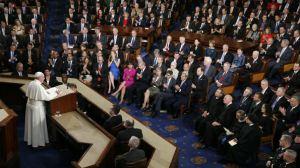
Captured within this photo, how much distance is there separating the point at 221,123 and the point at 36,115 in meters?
3.38

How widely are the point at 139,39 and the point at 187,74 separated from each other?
2.70 meters

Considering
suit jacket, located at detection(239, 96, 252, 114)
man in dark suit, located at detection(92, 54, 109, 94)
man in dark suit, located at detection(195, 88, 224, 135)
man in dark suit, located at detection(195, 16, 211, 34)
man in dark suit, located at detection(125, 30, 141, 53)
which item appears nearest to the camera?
man in dark suit, located at detection(195, 88, 224, 135)

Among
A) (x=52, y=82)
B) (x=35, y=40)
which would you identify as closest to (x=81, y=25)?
(x=35, y=40)

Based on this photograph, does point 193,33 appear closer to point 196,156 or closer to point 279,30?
point 279,30

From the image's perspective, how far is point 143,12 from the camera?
12578 mm

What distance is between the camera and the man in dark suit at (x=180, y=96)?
8.19m

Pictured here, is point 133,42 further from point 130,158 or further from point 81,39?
point 130,158

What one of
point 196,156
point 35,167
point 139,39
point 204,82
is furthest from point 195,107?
point 35,167

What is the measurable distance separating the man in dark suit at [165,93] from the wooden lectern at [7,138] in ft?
11.2

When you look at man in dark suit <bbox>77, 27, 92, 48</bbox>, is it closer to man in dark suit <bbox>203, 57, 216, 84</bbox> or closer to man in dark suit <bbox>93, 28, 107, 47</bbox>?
man in dark suit <bbox>93, 28, 107, 47</bbox>

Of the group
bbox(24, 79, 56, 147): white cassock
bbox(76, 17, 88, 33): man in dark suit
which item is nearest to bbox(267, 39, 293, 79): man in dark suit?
bbox(76, 17, 88, 33): man in dark suit

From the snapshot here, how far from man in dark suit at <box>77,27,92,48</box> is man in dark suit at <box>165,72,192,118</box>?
144 inches

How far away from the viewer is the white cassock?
20.2 ft

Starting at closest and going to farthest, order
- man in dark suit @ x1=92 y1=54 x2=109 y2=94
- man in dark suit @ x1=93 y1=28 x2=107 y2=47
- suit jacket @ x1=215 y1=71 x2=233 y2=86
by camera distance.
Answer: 1. suit jacket @ x1=215 y1=71 x2=233 y2=86
2. man in dark suit @ x1=92 y1=54 x2=109 y2=94
3. man in dark suit @ x1=93 y1=28 x2=107 y2=47
